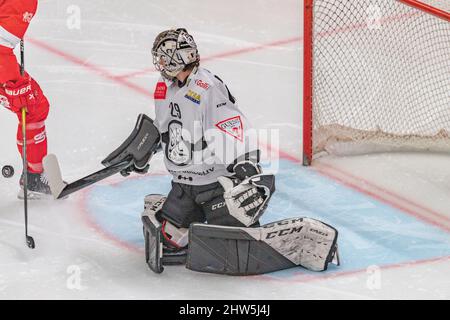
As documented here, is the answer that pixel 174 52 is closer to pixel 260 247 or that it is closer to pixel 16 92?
pixel 260 247

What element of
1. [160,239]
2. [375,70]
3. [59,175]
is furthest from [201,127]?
Answer: [375,70]

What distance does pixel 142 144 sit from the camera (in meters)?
4.07

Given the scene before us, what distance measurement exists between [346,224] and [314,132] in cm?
94

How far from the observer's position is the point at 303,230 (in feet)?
12.8

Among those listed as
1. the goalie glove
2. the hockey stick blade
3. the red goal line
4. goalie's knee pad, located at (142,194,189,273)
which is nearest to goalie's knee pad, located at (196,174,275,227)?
the goalie glove

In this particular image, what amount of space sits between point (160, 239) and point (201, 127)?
1.56 feet

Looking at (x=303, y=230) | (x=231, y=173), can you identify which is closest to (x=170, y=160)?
(x=231, y=173)

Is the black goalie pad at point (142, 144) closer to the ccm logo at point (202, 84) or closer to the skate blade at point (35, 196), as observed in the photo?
the ccm logo at point (202, 84)

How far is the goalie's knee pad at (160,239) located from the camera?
12.6 feet

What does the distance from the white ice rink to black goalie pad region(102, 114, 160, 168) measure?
39cm

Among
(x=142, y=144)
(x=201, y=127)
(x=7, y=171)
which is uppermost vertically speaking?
(x=201, y=127)

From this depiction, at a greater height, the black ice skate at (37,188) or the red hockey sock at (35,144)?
the red hockey sock at (35,144)

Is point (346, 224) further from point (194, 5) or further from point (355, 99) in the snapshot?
point (194, 5)

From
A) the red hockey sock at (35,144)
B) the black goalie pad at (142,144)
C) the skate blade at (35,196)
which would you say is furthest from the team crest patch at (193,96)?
the skate blade at (35,196)
